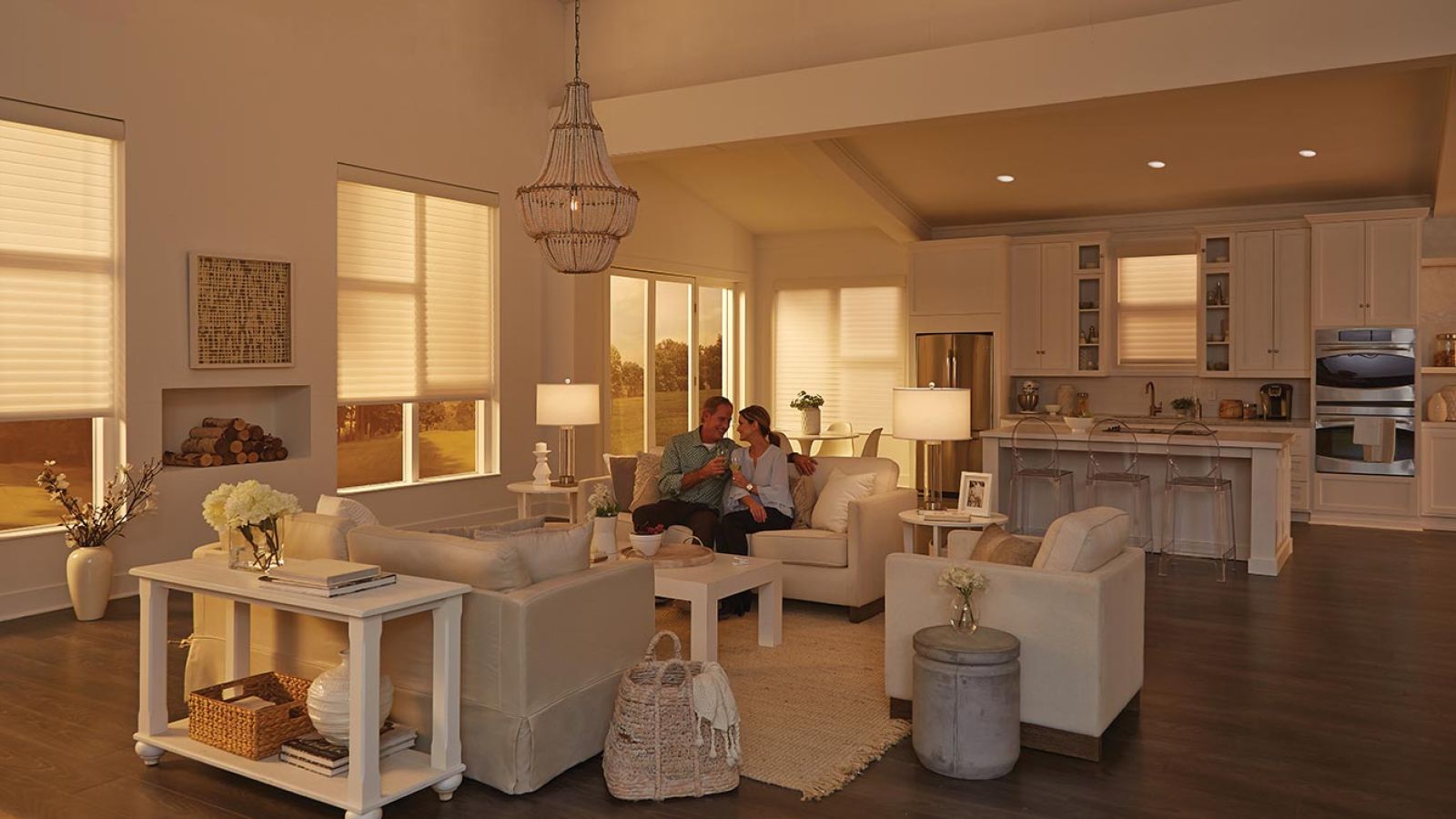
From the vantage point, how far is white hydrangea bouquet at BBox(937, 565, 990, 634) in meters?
3.68

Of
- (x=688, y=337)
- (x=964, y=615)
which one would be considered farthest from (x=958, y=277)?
(x=964, y=615)

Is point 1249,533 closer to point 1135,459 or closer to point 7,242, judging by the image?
point 1135,459

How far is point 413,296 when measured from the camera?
313 inches

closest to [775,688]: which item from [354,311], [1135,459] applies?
[1135,459]

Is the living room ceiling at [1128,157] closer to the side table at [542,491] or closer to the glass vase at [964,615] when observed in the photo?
the side table at [542,491]

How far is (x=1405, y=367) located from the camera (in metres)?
8.74

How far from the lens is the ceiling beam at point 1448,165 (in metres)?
6.37

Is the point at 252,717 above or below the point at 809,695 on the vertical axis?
above

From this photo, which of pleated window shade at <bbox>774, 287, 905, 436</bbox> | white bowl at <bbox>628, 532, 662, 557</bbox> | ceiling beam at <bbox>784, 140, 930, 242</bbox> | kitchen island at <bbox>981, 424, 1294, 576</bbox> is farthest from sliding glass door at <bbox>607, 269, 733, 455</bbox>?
white bowl at <bbox>628, 532, 662, 557</bbox>

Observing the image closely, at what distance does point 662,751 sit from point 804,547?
2540 mm

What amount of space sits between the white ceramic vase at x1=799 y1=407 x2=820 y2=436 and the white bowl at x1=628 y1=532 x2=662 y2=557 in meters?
5.71

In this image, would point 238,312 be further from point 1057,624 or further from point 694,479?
point 1057,624

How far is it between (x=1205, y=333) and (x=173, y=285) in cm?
830

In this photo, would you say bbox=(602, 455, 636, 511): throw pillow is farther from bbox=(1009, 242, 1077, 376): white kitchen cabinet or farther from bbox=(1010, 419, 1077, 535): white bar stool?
bbox=(1009, 242, 1077, 376): white kitchen cabinet
